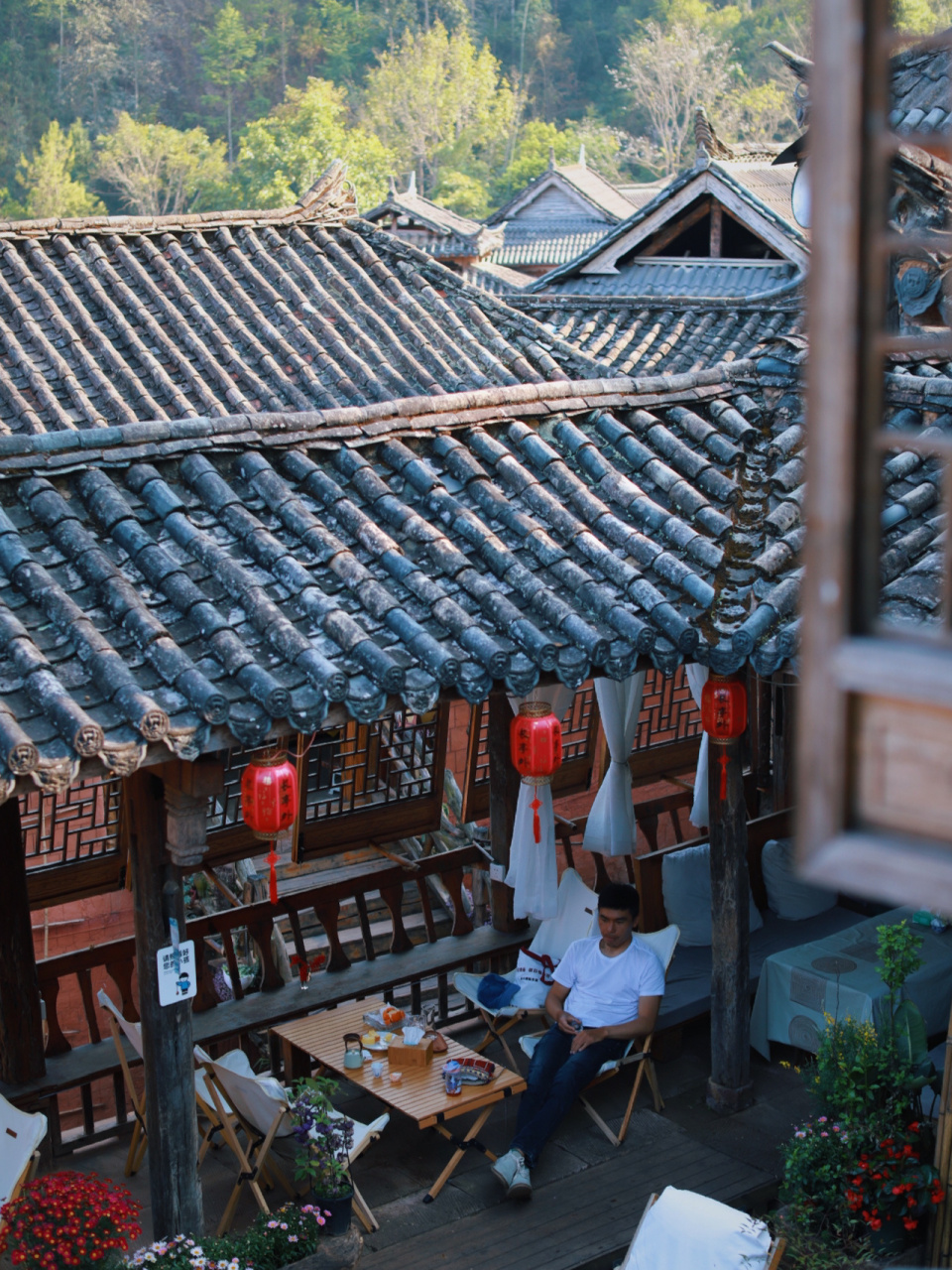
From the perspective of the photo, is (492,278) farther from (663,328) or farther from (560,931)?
(560,931)

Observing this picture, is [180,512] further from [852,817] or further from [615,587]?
[852,817]

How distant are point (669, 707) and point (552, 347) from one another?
3010 mm

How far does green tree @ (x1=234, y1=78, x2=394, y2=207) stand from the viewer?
47.4 metres

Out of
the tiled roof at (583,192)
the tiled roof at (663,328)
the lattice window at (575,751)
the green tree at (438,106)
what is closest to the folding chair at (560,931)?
the lattice window at (575,751)

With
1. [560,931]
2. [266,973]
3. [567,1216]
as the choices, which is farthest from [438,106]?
[567,1216]

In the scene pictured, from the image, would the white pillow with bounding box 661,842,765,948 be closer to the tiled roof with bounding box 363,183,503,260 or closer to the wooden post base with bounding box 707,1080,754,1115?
the wooden post base with bounding box 707,1080,754,1115

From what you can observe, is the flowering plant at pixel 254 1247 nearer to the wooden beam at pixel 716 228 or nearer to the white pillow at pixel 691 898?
the white pillow at pixel 691 898

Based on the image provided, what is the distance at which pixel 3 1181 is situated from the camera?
19.5ft

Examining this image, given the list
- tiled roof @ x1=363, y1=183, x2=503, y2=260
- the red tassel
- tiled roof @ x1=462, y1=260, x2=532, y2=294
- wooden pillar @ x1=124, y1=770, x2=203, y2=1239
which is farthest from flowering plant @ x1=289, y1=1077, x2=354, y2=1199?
tiled roof @ x1=363, y1=183, x2=503, y2=260

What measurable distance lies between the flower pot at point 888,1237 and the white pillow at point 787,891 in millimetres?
3342

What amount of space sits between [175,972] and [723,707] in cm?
304

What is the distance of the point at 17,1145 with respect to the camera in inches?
239

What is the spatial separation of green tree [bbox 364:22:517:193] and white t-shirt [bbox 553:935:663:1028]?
55.2m

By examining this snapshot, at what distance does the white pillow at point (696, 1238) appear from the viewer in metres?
5.28
